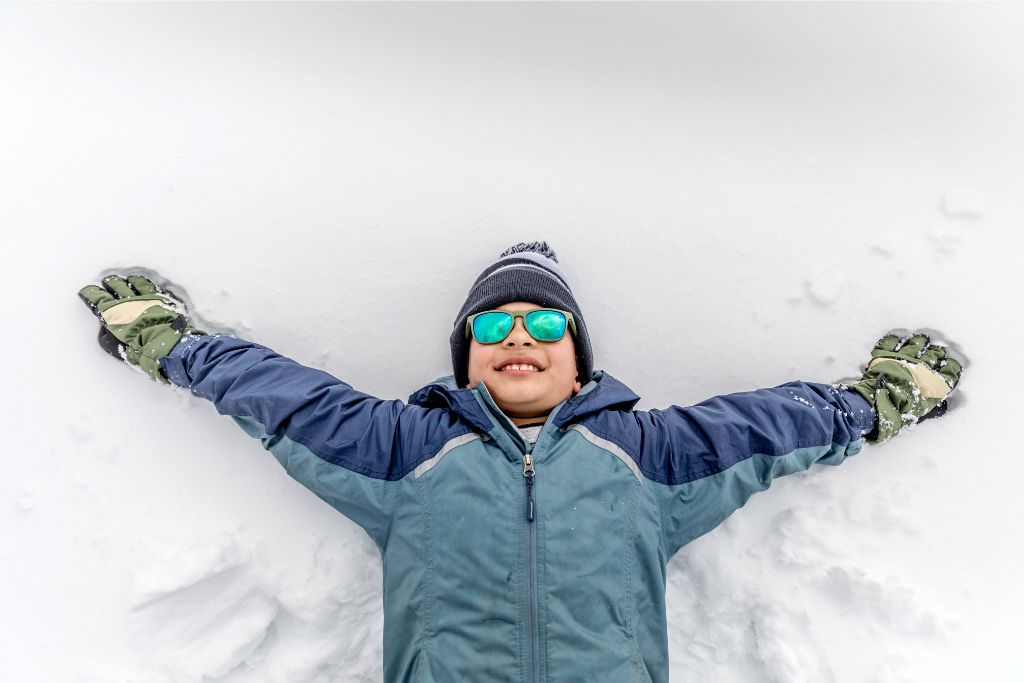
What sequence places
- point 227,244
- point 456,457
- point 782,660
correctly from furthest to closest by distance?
point 227,244, point 782,660, point 456,457

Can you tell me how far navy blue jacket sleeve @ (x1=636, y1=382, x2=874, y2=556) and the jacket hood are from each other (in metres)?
0.09

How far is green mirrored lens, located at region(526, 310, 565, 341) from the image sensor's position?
1816 mm

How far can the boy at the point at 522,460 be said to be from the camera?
1.57m

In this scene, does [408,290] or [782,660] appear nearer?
[782,660]

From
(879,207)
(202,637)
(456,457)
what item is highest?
(879,207)

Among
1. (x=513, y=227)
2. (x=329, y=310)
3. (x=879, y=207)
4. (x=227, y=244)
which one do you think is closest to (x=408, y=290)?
(x=329, y=310)

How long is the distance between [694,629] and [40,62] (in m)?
2.79

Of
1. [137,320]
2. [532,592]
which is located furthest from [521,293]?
[137,320]

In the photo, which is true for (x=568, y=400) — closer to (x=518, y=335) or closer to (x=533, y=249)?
(x=518, y=335)

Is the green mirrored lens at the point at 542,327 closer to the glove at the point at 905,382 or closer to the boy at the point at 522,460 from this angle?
the boy at the point at 522,460

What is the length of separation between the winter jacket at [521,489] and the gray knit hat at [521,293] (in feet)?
0.49

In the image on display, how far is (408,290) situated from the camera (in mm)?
2186

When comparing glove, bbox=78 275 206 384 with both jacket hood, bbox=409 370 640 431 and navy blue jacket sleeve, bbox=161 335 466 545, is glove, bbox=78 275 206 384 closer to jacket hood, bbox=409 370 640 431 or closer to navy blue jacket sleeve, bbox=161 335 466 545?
navy blue jacket sleeve, bbox=161 335 466 545

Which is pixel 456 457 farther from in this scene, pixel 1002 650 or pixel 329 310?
pixel 1002 650
